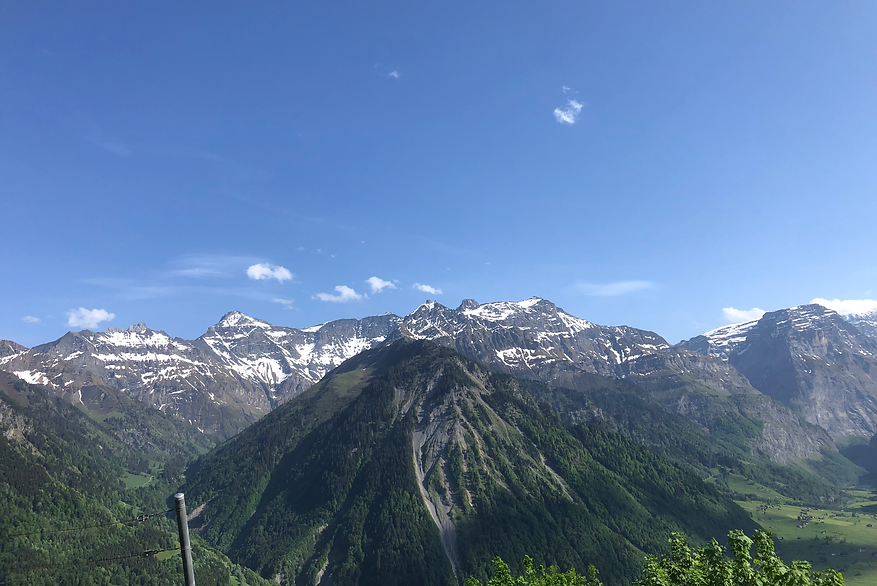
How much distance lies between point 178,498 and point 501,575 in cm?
4970

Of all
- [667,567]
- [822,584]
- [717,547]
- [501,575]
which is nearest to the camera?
[822,584]

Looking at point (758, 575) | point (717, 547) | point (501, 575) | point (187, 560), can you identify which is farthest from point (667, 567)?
point (187, 560)

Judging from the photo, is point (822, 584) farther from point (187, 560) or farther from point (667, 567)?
point (187, 560)

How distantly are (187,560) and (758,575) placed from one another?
4760 cm

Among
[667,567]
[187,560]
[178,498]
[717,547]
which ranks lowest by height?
[667,567]

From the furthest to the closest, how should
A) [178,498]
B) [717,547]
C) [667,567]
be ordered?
1. [667,567]
2. [717,547]
3. [178,498]

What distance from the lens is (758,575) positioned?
155 feet

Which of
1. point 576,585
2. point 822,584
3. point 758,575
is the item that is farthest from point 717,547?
point 576,585

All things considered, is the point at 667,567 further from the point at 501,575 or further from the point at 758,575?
the point at 501,575

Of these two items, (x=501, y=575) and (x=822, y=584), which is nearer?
(x=822, y=584)

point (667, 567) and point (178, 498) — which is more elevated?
point (178, 498)

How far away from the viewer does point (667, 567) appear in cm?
6078

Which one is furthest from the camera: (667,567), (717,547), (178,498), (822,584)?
(667,567)

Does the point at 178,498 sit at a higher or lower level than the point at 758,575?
higher
